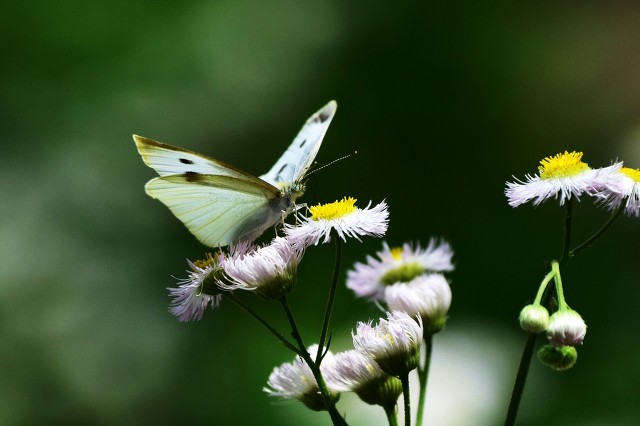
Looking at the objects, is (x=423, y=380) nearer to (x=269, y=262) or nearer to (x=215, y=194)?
→ (x=269, y=262)

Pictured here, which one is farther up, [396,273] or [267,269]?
[396,273]

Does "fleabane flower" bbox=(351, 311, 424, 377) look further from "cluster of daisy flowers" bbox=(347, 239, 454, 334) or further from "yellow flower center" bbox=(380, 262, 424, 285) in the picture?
"yellow flower center" bbox=(380, 262, 424, 285)

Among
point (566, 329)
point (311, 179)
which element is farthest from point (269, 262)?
point (311, 179)

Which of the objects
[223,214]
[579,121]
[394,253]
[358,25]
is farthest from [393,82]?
[223,214]

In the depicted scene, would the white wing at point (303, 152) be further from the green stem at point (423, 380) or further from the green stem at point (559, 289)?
the green stem at point (559, 289)

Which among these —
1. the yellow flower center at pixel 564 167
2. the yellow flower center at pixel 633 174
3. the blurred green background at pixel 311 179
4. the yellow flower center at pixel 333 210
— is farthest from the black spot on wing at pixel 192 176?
the blurred green background at pixel 311 179
